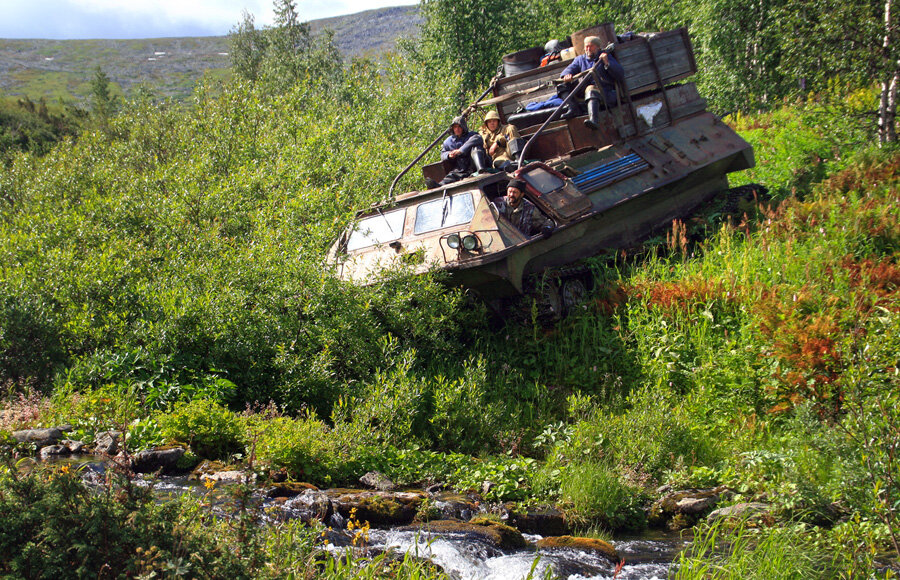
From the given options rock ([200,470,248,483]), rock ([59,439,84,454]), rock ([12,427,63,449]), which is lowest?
rock ([200,470,248,483])

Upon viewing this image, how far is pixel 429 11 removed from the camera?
31.6 meters

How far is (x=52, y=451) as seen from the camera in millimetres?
7703

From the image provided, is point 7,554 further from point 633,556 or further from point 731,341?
point 731,341

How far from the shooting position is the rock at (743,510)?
21.4 feet

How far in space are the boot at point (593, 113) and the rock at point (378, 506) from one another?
7.28 m

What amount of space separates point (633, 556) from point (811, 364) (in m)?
3.04

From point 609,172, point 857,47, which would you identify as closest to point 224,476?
point 609,172

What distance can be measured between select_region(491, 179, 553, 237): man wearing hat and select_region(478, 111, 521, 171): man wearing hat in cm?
183

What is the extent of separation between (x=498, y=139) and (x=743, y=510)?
25.9ft

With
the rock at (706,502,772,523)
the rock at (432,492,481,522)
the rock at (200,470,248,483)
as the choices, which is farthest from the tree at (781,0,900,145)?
the rock at (200,470,248,483)

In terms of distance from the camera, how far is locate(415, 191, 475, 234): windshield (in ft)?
35.3

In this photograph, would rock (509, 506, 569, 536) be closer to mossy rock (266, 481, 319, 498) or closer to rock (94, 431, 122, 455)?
mossy rock (266, 481, 319, 498)

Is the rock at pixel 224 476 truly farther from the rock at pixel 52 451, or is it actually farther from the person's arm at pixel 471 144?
the person's arm at pixel 471 144

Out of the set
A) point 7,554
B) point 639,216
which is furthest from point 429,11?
point 7,554
